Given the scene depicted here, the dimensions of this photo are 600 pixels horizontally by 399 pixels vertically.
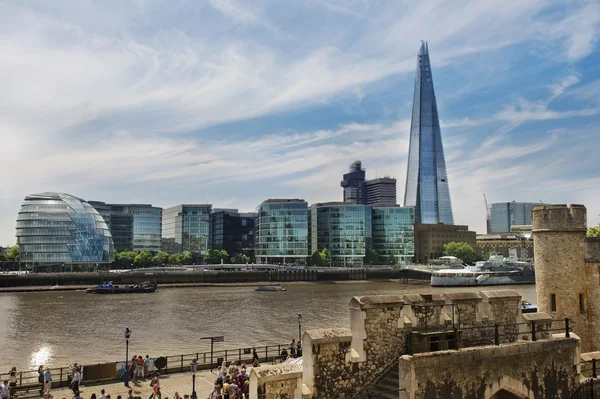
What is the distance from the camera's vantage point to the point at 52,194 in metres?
165

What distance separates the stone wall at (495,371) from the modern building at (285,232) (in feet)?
560

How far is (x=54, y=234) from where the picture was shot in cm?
15912

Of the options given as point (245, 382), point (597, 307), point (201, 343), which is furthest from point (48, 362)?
point (597, 307)

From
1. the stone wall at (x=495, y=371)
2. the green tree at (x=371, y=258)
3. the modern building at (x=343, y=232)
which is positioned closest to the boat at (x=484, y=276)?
the green tree at (x=371, y=258)

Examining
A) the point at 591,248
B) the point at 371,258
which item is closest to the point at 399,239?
the point at 371,258

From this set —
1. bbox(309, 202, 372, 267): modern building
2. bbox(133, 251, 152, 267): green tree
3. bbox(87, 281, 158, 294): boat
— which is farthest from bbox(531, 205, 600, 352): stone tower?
bbox(133, 251, 152, 267): green tree

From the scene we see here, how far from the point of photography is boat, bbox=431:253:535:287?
405 ft

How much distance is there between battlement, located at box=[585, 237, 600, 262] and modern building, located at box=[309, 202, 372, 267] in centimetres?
16755

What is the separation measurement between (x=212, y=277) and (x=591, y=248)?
126 meters

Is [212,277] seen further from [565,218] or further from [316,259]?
[565,218]

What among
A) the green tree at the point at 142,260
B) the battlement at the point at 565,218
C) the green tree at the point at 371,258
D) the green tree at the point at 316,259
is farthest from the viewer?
the green tree at the point at 371,258

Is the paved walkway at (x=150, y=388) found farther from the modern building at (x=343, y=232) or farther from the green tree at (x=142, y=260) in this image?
the modern building at (x=343, y=232)

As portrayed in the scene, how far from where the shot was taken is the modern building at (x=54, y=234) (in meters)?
159

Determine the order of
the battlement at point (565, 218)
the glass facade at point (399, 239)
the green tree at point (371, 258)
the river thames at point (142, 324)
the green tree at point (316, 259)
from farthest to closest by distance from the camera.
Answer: the glass facade at point (399, 239), the green tree at point (371, 258), the green tree at point (316, 259), the river thames at point (142, 324), the battlement at point (565, 218)
